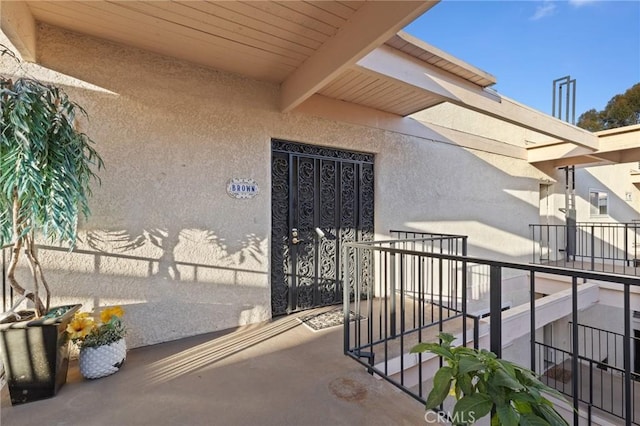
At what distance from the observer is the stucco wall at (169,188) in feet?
8.11

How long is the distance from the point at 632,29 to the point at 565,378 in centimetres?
1068

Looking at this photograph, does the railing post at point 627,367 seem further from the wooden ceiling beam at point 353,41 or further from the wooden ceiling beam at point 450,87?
the wooden ceiling beam at point 450,87

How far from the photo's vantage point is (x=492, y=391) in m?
1.05

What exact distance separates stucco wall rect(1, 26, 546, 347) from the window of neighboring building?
9623 millimetres

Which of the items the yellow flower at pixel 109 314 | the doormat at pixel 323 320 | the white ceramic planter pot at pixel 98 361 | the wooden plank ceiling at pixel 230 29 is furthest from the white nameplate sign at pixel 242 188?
the white ceramic planter pot at pixel 98 361

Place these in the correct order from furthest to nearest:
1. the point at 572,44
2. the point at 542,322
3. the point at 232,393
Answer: the point at 572,44 → the point at 542,322 → the point at 232,393

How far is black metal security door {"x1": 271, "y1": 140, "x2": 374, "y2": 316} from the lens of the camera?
344cm

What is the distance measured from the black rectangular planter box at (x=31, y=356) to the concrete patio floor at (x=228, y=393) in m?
0.09

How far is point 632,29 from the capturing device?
9.01 metres

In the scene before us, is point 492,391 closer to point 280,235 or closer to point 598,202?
point 280,235

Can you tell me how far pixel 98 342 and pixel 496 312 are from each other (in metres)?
2.67

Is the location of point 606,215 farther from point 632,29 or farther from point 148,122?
point 148,122

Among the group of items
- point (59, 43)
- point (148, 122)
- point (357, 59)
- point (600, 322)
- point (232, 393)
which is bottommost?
point (600, 322)

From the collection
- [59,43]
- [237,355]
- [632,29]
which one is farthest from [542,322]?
[632,29]
